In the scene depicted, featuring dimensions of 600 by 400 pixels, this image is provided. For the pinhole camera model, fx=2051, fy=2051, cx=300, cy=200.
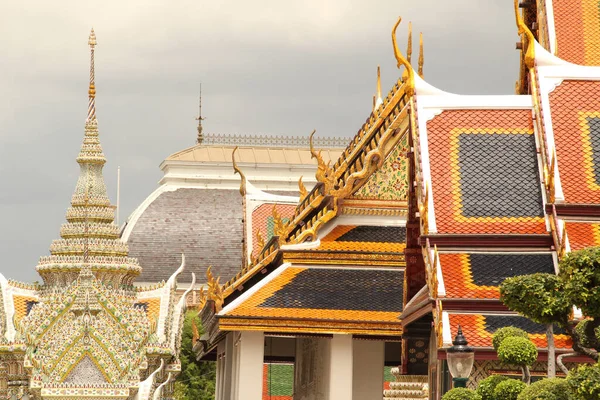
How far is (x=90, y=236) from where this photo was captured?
37.0 meters

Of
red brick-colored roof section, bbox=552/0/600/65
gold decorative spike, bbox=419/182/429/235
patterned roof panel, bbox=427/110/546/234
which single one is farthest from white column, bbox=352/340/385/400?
gold decorative spike, bbox=419/182/429/235

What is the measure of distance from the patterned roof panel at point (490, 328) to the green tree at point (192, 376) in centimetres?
3284

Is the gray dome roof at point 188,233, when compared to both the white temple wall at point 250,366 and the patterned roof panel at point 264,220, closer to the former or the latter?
the patterned roof panel at point 264,220

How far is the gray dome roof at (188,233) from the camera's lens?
72125 millimetres

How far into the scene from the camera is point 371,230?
88.1ft

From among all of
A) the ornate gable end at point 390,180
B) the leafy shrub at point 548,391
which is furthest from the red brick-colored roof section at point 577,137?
the ornate gable end at point 390,180

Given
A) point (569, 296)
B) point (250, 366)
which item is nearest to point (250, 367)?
point (250, 366)

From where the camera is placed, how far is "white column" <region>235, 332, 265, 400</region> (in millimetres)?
Result: 25938

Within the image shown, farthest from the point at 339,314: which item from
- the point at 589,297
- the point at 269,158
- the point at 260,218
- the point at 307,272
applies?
the point at 269,158

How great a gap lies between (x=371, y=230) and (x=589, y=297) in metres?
14.0

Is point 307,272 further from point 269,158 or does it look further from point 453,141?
point 269,158

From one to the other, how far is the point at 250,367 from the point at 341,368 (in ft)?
3.77

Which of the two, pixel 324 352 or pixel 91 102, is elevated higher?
pixel 91 102

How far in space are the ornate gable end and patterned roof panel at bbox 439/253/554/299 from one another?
24.6 ft
